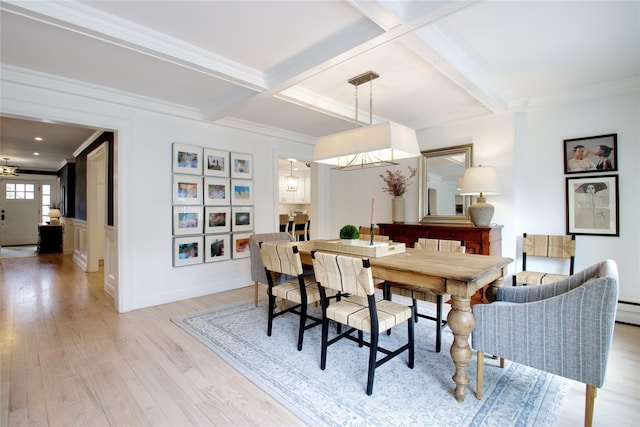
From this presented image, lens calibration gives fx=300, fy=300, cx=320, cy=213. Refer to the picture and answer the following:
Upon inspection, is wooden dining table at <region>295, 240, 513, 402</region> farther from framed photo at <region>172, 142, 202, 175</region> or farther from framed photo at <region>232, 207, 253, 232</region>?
framed photo at <region>172, 142, 202, 175</region>

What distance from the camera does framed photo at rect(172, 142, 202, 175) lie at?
3.85 metres

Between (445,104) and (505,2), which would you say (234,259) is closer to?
(445,104)

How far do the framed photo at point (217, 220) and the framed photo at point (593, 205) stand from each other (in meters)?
4.27

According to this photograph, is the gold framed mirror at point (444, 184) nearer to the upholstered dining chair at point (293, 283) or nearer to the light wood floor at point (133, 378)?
the light wood floor at point (133, 378)

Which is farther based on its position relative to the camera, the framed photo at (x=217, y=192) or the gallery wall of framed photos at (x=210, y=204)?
the framed photo at (x=217, y=192)

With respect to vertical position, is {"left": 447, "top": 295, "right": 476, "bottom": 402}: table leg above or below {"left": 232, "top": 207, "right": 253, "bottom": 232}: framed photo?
below

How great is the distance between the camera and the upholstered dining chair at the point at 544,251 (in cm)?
314

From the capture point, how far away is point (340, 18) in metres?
2.08

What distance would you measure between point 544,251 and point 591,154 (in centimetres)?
116

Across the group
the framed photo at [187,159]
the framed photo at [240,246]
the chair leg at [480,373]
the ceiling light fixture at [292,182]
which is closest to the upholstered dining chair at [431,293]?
the chair leg at [480,373]

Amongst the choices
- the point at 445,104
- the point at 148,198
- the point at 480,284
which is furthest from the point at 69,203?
the point at 480,284

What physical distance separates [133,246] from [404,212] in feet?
11.9

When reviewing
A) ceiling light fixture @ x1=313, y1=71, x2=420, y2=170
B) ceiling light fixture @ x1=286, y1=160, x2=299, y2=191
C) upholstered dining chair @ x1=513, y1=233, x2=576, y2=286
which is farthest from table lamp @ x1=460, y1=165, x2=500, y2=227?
ceiling light fixture @ x1=286, y1=160, x2=299, y2=191

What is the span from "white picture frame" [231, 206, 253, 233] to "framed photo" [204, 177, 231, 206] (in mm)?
187
